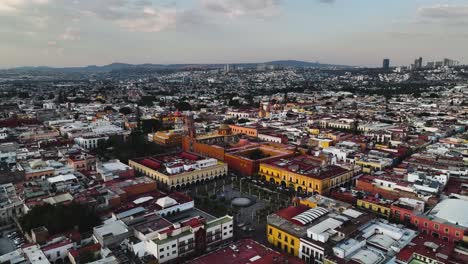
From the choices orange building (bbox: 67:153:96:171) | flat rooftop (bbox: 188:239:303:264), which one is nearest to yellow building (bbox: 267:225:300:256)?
flat rooftop (bbox: 188:239:303:264)

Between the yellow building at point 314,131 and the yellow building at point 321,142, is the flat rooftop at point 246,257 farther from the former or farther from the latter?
the yellow building at point 314,131

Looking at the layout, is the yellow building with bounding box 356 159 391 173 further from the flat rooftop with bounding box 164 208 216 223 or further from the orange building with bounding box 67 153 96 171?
the orange building with bounding box 67 153 96 171

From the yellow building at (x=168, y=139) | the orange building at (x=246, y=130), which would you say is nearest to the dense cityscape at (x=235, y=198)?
the yellow building at (x=168, y=139)

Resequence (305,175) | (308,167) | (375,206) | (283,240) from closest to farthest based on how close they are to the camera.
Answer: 1. (283,240)
2. (375,206)
3. (305,175)
4. (308,167)

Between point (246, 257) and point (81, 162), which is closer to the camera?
point (246, 257)

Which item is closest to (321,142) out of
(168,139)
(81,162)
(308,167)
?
(308,167)

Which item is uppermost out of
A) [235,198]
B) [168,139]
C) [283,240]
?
[168,139]

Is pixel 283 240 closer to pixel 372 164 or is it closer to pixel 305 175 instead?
pixel 305 175
